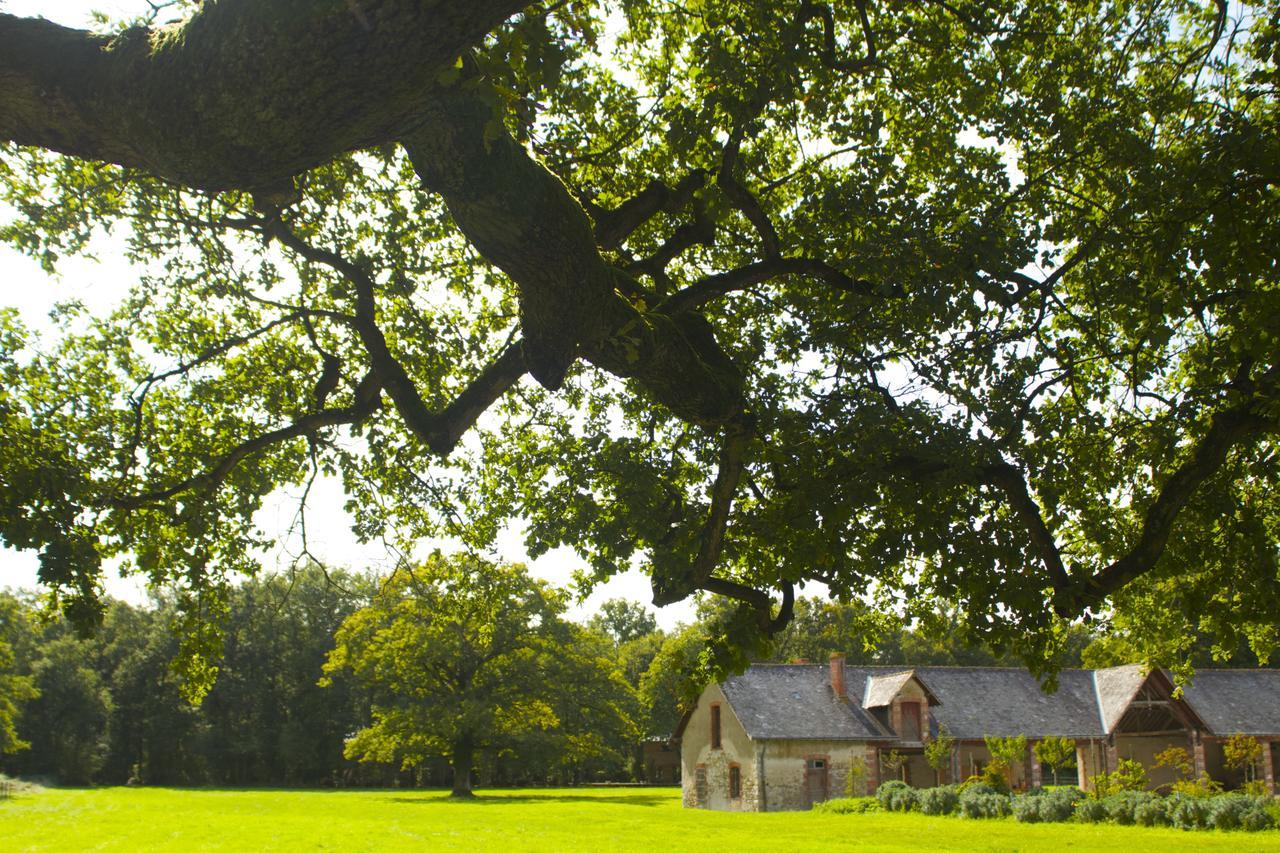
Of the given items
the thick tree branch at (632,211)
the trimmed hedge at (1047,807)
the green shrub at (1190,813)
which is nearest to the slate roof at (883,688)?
the trimmed hedge at (1047,807)

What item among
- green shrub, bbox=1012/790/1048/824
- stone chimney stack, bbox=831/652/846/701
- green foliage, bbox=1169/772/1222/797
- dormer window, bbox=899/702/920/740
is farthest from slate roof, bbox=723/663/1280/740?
green shrub, bbox=1012/790/1048/824

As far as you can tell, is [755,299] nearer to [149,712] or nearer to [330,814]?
[330,814]

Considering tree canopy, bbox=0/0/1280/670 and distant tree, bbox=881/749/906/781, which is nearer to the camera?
tree canopy, bbox=0/0/1280/670

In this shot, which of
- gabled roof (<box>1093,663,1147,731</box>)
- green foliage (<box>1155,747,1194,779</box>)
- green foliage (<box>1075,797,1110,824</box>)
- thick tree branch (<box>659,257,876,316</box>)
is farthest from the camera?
gabled roof (<box>1093,663,1147,731</box>)

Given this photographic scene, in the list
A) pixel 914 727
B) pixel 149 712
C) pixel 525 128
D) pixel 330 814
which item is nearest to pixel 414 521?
pixel 525 128

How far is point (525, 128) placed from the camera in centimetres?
811

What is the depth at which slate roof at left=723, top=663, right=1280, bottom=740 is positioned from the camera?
39188mm

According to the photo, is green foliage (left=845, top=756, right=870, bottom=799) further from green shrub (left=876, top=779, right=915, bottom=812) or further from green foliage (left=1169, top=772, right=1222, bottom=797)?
green foliage (left=1169, top=772, right=1222, bottom=797)

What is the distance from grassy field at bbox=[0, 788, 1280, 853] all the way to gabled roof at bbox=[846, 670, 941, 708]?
27.8 feet

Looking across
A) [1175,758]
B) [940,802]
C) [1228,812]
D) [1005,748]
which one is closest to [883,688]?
[1005,748]

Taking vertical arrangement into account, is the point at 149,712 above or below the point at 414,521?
below

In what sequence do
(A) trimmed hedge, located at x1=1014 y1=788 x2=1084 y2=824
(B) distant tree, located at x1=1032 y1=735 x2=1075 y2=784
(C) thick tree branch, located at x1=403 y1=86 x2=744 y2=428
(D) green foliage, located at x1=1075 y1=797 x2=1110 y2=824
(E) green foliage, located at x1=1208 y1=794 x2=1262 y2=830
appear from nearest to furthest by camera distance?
(C) thick tree branch, located at x1=403 y1=86 x2=744 y2=428, (E) green foliage, located at x1=1208 y1=794 x2=1262 y2=830, (D) green foliage, located at x1=1075 y1=797 x2=1110 y2=824, (A) trimmed hedge, located at x1=1014 y1=788 x2=1084 y2=824, (B) distant tree, located at x1=1032 y1=735 x2=1075 y2=784

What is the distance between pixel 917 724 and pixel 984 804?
10196mm

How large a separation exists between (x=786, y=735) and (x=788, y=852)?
18.9 metres
